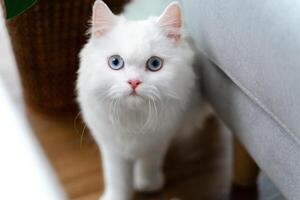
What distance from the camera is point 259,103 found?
737 mm

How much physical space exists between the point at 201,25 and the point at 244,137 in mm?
228

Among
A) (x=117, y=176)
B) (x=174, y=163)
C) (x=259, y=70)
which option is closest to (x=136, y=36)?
(x=259, y=70)

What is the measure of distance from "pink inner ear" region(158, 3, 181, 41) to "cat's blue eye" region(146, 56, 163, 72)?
0.19 feet

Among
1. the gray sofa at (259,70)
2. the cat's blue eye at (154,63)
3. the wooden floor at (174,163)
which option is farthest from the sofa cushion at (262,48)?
the wooden floor at (174,163)

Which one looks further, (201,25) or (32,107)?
(32,107)

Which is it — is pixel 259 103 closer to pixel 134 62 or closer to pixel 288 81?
pixel 288 81

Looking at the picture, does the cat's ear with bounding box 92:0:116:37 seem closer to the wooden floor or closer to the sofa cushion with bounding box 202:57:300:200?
the sofa cushion with bounding box 202:57:300:200

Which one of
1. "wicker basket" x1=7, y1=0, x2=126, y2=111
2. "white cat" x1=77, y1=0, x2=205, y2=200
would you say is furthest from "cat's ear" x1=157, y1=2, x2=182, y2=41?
"wicker basket" x1=7, y1=0, x2=126, y2=111

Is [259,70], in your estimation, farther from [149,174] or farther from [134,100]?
[149,174]

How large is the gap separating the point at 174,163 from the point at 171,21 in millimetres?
502

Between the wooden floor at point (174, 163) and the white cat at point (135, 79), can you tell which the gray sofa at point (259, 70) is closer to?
the white cat at point (135, 79)

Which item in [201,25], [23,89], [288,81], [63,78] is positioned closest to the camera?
[288,81]

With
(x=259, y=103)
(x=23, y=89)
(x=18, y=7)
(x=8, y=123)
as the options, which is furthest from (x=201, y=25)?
(x=23, y=89)

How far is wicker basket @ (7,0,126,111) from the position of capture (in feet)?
3.36
